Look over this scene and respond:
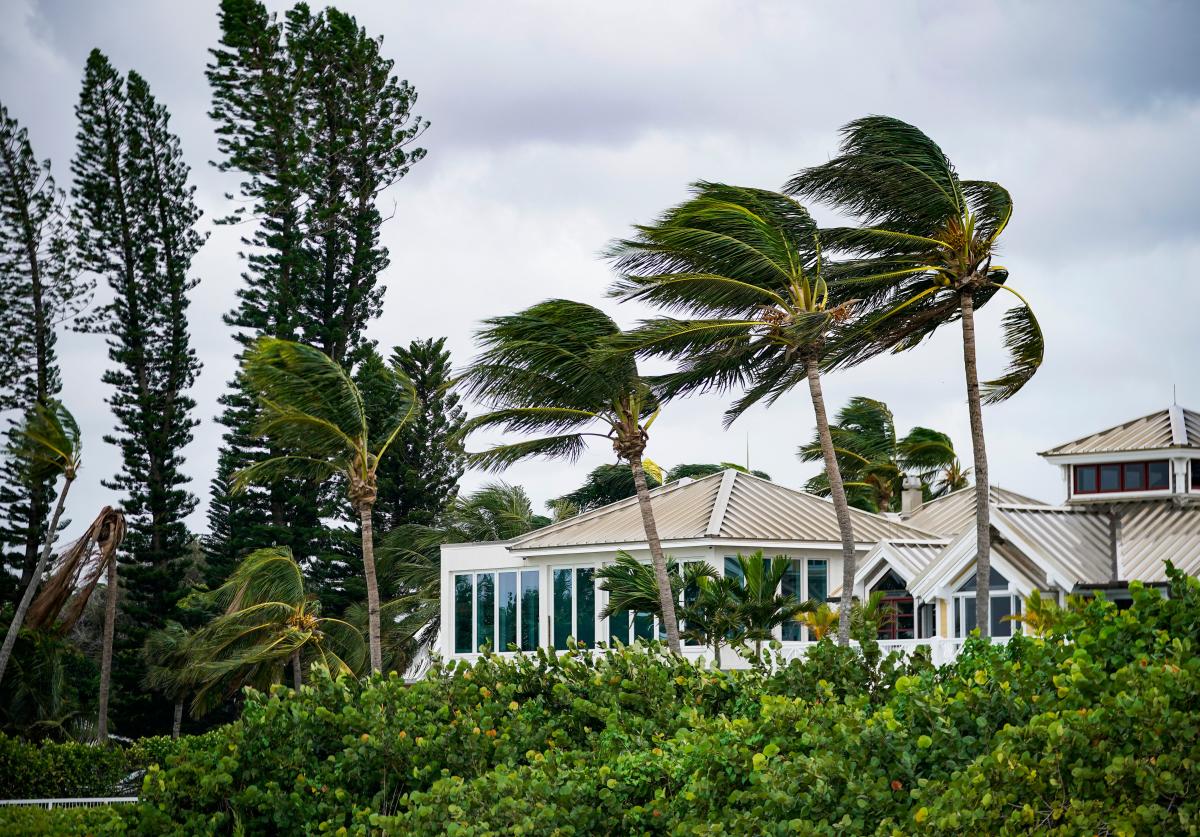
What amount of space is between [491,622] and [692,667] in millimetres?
16805

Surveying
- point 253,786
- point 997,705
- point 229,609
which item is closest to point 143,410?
point 229,609

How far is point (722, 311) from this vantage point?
19.5m

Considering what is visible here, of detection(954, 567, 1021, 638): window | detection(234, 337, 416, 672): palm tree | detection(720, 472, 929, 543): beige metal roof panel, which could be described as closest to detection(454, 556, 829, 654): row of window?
detection(720, 472, 929, 543): beige metal roof panel

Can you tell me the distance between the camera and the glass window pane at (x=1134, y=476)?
2398 cm

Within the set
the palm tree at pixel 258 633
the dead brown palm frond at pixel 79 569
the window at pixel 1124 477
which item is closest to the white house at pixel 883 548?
the window at pixel 1124 477

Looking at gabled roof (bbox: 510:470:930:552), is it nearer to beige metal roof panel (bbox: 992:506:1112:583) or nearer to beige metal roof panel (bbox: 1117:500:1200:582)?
beige metal roof panel (bbox: 992:506:1112:583)

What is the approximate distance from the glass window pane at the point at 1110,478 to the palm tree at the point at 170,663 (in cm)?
2123

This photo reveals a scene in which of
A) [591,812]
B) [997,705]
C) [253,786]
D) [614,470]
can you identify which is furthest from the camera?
[614,470]

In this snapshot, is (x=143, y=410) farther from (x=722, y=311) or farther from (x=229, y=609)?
(x=722, y=311)

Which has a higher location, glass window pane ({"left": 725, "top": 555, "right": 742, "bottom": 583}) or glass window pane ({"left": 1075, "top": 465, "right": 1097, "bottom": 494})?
glass window pane ({"left": 1075, "top": 465, "right": 1097, "bottom": 494})

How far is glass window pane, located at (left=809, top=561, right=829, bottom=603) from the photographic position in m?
24.1

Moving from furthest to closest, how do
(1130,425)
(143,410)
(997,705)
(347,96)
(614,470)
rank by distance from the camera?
(614,470)
(347,96)
(143,410)
(1130,425)
(997,705)

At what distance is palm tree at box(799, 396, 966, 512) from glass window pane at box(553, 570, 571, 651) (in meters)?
11.4

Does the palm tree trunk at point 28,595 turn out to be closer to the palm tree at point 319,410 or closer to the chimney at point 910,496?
the palm tree at point 319,410
